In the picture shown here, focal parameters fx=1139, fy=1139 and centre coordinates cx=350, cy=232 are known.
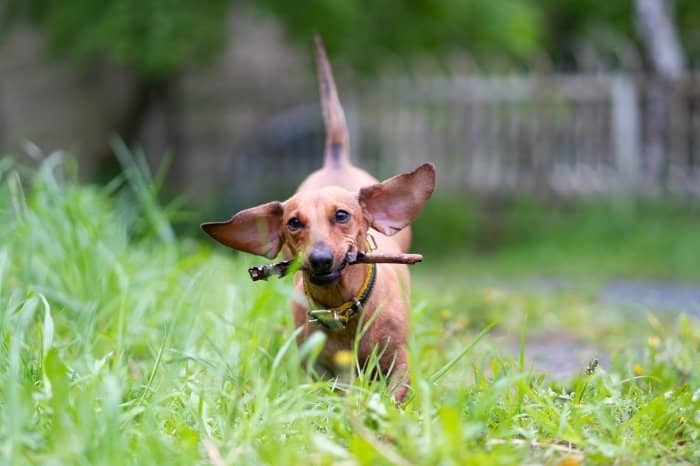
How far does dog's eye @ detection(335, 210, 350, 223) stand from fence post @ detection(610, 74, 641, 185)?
8.01m

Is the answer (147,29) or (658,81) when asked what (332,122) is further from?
(658,81)

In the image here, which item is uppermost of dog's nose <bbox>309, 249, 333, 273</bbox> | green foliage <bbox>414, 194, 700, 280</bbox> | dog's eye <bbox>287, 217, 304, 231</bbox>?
dog's eye <bbox>287, 217, 304, 231</bbox>

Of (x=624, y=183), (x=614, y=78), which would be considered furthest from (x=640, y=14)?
(x=624, y=183)

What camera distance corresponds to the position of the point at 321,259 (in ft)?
10.5

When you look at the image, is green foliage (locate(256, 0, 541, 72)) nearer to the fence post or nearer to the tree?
the tree

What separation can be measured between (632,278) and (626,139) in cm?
315

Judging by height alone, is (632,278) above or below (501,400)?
below

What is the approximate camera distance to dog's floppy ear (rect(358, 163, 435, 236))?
3604 millimetres

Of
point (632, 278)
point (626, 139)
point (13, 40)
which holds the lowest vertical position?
point (632, 278)

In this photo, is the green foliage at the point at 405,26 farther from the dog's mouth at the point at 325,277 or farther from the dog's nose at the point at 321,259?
the dog's nose at the point at 321,259

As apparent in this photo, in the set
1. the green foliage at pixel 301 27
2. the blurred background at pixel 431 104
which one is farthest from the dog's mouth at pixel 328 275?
the green foliage at pixel 301 27

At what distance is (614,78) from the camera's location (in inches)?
437

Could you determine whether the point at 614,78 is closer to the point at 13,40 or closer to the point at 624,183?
the point at 624,183

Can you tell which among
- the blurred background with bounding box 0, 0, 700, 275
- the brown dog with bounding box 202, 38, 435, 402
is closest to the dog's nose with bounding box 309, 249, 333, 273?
the brown dog with bounding box 202, 38, 435, 402
